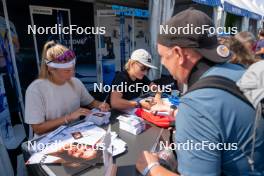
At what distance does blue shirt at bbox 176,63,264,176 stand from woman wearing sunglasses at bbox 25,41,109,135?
4.25 ft

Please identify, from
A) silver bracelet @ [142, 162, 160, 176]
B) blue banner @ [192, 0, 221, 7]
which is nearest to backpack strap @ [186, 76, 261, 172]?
silver bracelet @ [142, 162, 160, 176]

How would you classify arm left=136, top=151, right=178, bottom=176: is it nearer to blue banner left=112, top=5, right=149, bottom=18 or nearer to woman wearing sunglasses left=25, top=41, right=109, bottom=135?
woman wearing sunglasses left=25, top=41, right=109, bottom=135

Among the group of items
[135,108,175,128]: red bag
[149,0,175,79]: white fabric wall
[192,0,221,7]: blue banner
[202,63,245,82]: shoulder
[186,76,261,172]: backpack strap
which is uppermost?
[192,0,221,7]: blue banner

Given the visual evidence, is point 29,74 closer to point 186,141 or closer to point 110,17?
point 110,17

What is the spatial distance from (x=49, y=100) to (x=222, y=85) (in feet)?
5.15

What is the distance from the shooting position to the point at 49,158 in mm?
1349

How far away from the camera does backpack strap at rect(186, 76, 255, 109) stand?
0.76 metres

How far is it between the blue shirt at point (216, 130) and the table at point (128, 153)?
56cm

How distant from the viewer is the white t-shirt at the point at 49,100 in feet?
6.06

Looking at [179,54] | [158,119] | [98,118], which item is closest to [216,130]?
[179,54]

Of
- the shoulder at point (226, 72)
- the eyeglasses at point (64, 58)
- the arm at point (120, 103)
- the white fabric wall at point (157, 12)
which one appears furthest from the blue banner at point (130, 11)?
the shoulder at point (226, 72)

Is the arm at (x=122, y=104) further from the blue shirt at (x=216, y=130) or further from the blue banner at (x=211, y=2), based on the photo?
the blue banner at (x=211, y=2)

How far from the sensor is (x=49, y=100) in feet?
6.39

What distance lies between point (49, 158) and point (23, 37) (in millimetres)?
2574
